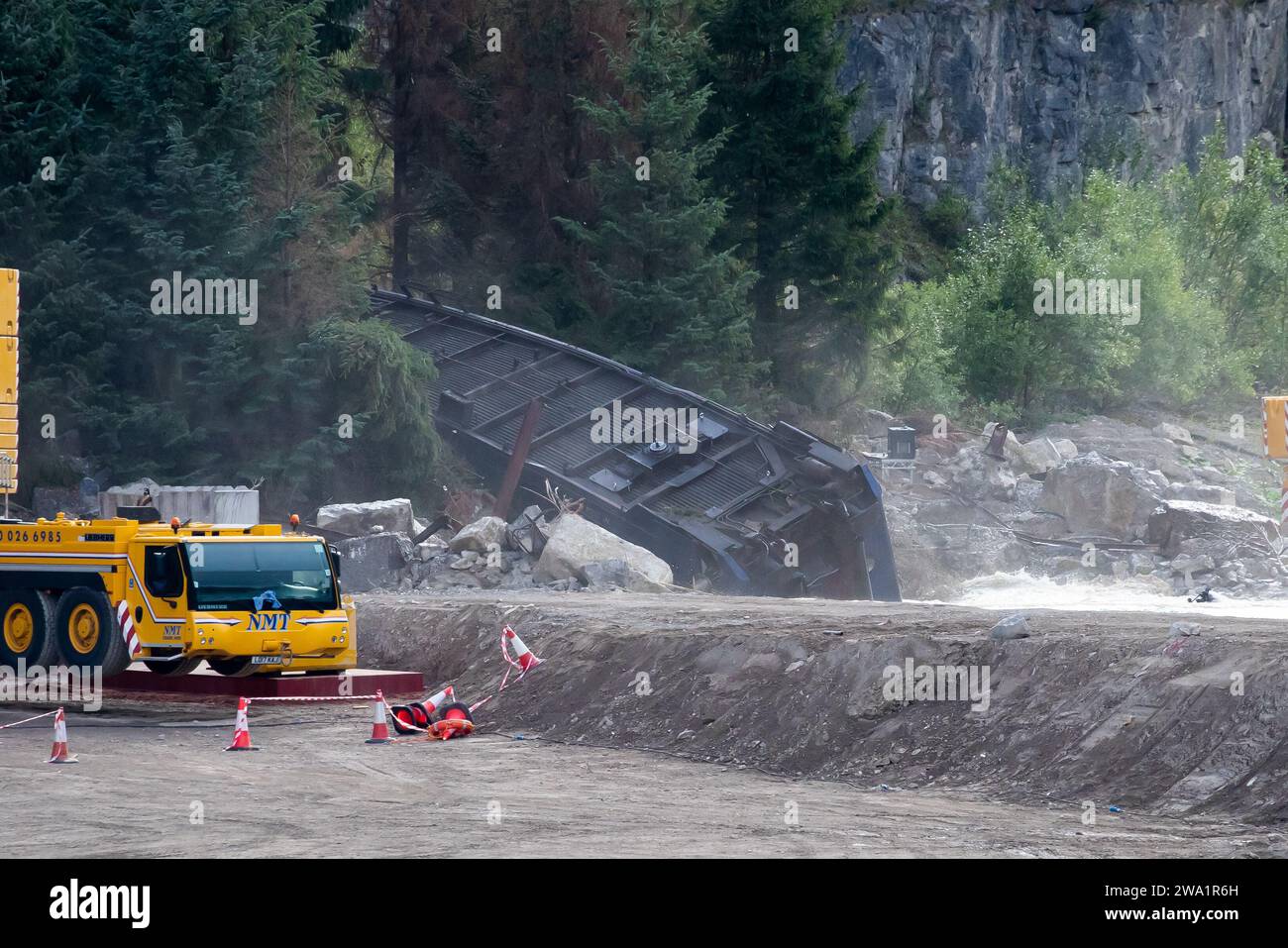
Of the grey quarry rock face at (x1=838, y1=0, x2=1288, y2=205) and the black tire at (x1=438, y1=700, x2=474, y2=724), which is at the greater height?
the grey quarry rock face at (x1=838, y1=0, x2=1288, y2=205)

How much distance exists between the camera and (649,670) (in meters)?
16.6

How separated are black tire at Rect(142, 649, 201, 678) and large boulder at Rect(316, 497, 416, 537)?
8624 millimetres

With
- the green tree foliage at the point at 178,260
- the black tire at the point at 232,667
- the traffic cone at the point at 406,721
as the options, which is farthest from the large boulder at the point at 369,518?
the traffic cone at the point at 406,721

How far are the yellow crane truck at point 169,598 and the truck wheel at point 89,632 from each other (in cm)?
1

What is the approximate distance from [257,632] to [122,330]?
14125mm

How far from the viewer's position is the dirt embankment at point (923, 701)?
1196 centimetres

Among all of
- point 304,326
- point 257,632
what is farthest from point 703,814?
point 304,326

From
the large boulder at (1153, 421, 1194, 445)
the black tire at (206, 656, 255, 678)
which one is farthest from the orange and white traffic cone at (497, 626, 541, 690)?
the large boulder at (1153, 421, 1194, 445)

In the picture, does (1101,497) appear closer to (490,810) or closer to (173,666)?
(173,666)

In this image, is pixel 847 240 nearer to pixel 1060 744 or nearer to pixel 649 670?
pixel 649 670

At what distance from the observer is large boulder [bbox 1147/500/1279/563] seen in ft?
97.0

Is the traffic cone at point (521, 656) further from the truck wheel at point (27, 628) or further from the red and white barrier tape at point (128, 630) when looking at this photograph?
the truck wheel at point (27, 628)

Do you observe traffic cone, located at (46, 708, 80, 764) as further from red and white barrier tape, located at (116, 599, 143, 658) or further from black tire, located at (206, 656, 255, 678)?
black tire, located at (206, 656, 255, 678)
